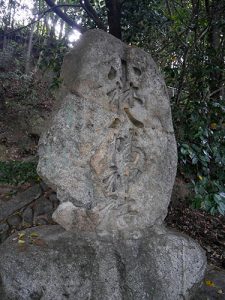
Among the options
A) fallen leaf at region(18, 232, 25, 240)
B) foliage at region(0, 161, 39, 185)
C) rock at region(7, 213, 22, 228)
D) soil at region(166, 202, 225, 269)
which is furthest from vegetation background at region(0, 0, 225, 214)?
fallen leaf at region(18, 232, 25, 240)

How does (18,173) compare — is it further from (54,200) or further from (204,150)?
(204,150)

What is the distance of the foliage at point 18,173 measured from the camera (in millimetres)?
5782

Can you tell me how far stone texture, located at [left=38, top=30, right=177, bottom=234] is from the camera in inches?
115

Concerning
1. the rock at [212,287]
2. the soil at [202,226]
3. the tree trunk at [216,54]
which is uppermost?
the tree trunk at [216,54]

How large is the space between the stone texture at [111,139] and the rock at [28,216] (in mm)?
1716

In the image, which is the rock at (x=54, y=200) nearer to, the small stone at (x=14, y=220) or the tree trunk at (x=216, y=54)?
the small stone at (x=14, y=220)

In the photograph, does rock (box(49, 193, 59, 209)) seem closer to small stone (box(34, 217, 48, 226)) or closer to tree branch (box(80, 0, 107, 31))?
small stone (box(34, 217, 48, 226))

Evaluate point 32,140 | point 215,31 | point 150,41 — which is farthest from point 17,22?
point 215,31

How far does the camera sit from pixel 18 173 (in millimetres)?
6148

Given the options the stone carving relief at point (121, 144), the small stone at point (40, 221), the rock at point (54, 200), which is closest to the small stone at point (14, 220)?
the small stone at point (40, 221)

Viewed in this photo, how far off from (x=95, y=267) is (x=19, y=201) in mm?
2400

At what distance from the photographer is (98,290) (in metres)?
2.80

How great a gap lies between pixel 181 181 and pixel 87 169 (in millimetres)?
3746

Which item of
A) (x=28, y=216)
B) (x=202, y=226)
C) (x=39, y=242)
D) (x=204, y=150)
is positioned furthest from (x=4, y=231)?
(x=202, y=226)
